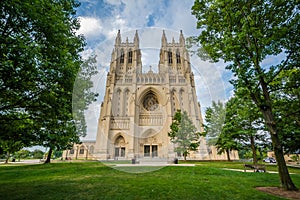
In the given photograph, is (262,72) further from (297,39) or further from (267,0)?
(267,0)

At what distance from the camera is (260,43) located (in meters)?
7.80

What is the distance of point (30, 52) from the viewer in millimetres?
4621

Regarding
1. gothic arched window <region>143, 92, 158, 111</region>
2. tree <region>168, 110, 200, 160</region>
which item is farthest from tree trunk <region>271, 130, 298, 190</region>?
gothic arched window <region>143, 92, 158, 111</region>

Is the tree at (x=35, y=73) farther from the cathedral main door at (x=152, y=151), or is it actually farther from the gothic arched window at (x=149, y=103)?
the gothic arched window at (x=149, y=103)

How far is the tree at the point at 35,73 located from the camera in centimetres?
467

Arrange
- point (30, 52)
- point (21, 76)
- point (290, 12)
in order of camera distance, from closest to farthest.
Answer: point (30, 52)
point (21, 76)
point (290, 12)

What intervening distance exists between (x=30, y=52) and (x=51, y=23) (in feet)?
5.95

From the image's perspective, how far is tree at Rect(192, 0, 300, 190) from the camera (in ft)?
22.5

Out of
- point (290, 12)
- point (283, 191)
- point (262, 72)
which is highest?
point (290, 12)

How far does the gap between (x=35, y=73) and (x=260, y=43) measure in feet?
31.8

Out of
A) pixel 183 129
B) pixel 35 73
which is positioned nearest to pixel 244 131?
pixel 183 129

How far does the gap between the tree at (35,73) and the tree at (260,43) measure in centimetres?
608

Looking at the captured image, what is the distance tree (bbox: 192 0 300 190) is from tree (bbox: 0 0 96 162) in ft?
19.9

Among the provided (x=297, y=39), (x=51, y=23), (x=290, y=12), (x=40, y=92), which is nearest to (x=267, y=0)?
(x=290, y=12)
